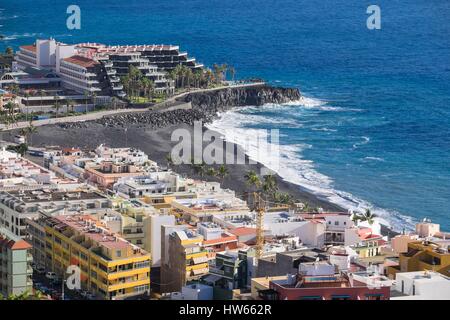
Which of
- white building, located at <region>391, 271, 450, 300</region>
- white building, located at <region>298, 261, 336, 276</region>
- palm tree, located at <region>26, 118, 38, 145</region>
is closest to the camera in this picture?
white building, located at <region>298, 261, 336, 276</region>

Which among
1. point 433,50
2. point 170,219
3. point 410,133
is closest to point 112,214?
point 170,219

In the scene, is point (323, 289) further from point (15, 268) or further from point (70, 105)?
point (70, 105)

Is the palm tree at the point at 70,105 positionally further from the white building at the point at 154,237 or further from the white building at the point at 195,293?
the white building at the point at 195,293

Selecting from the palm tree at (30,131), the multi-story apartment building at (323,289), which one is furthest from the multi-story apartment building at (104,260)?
the palm tree at (30,131)

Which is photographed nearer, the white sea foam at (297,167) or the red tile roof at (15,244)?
the red tile roof at (15,244)

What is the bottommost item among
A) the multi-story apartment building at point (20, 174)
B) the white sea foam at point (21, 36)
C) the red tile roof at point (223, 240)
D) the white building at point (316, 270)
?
the red tile roof at point (223, 240)

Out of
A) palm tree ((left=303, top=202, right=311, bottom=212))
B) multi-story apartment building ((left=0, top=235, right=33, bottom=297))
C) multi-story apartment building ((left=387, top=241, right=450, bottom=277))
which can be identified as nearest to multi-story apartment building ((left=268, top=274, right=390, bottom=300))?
multi-story apartment building ((left=387, top=241, right=450, bottom=277))

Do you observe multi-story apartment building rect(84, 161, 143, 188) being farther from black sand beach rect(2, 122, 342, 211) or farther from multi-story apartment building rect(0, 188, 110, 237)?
black sand beach rect(2, 122, 342, 211)
